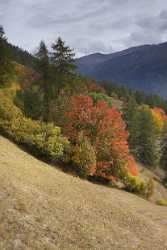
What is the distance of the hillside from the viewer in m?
16.9

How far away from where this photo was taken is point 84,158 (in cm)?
3903

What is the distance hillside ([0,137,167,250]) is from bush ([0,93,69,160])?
6582mm

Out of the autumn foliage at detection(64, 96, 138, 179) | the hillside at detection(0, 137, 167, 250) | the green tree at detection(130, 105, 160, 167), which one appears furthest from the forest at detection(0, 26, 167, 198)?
the green tree at detection(130, 105, 160, 167)

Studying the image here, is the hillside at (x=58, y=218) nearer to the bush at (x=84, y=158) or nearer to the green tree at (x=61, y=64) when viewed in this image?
the bush at (x=84, y=158)

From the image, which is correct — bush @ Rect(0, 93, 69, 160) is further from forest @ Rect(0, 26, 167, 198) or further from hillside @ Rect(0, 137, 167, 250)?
hillside @ Rect(0, 137, 167, 250)

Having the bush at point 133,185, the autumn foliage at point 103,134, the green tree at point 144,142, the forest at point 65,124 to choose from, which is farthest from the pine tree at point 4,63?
the green tree at point 144,142

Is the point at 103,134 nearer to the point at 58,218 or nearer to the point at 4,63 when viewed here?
the point at 4,63

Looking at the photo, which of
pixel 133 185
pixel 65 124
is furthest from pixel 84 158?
pixel 133 185

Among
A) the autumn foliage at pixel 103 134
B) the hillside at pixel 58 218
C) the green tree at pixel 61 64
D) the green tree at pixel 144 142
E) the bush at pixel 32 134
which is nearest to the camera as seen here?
the hillside at pixel 58 218

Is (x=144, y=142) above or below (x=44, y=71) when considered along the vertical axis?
below

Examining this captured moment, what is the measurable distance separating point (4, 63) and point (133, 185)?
987 inches

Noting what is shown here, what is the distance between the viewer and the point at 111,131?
1724 inches

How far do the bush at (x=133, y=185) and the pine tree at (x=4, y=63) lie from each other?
922 inches

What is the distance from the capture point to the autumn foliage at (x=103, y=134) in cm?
4269
